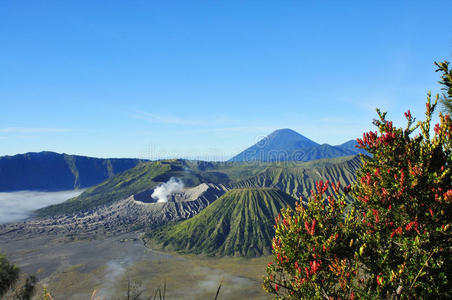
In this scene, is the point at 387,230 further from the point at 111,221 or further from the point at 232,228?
the point at 111,221

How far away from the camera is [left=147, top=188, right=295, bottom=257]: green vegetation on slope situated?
411 ft

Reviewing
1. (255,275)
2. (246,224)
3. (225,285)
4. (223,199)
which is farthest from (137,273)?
(223,199)

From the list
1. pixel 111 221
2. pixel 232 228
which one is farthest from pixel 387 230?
pixel 111 221

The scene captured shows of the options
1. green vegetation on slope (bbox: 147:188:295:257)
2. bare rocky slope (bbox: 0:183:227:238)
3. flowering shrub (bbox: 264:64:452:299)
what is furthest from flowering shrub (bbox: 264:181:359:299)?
bare rocky slope (bbox: 0:183:227:238)

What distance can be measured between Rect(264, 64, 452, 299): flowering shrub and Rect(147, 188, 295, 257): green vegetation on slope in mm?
109685

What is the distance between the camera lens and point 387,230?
13344 millimetres

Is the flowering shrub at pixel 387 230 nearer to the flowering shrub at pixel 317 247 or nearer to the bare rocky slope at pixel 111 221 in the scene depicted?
the flowering shrub at pixel 317 247

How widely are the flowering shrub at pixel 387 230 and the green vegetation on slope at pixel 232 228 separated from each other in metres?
110

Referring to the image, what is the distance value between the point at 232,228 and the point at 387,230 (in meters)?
130

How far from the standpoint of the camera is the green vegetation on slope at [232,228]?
12519 cm

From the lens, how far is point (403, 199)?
12805 mm

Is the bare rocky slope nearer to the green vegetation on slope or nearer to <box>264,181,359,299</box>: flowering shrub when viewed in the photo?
the green vegetation on slope

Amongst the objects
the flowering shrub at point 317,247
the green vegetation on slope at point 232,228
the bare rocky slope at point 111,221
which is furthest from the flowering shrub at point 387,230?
the bare rocky slope at point 111,221

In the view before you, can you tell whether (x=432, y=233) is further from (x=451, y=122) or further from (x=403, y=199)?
(x=451, y=122)
